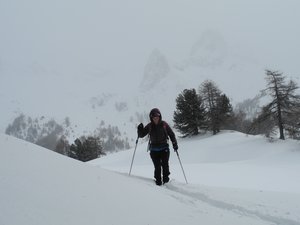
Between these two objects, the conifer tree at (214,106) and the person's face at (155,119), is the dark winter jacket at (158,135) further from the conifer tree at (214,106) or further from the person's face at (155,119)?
the conifer tree at (214,106)

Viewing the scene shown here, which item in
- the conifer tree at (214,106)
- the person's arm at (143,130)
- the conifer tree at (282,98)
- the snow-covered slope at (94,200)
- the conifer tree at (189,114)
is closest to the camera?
the snow-covered slope at (94,200)

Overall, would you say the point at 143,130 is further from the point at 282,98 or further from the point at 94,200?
the point at 282,98

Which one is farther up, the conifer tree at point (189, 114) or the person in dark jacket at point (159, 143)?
the conifer tree at point (189, 114)

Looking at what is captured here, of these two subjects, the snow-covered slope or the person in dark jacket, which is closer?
the snow-covered slope

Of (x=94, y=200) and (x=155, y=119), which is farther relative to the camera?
(x=155, y=119)

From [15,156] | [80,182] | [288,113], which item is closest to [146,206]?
[80,182]

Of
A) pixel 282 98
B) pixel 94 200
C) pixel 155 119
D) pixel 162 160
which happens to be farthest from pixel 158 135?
pixel 282 98

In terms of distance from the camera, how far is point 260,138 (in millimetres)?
40188

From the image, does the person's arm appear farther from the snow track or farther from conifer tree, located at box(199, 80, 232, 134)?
conifer tree, located at box(199, 80, 232, 134)

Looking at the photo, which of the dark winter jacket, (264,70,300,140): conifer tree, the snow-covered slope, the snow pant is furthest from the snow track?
(264,70,300,140): conifer tree

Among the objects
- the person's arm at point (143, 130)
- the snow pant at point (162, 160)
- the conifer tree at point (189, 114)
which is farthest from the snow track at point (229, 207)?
the conifer tree at point (189, 114)

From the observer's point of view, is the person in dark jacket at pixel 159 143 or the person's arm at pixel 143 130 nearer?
the person in dark jacket at pixel 159 143

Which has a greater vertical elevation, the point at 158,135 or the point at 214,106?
the point at 214,106

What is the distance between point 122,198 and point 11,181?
170cm
